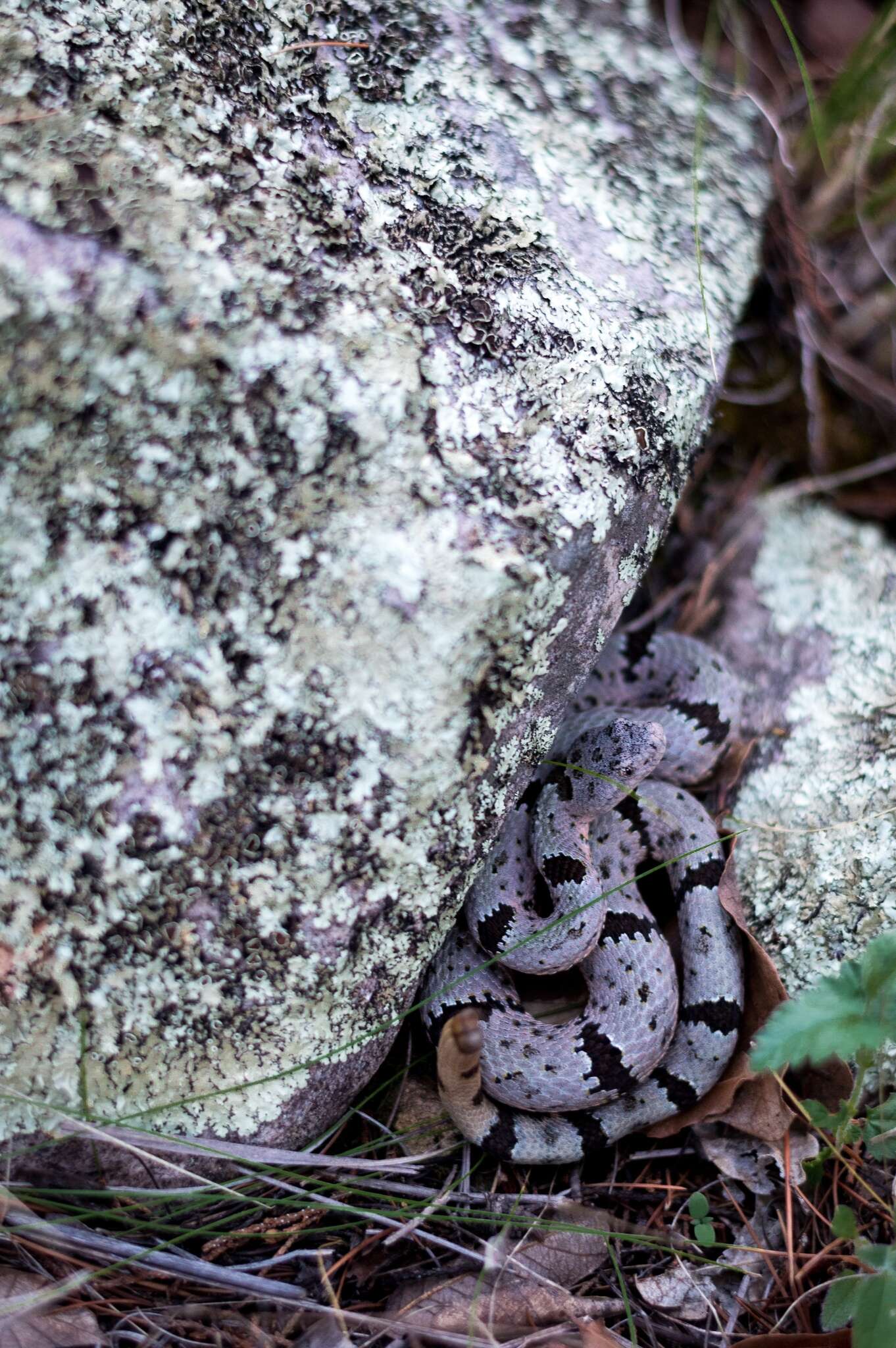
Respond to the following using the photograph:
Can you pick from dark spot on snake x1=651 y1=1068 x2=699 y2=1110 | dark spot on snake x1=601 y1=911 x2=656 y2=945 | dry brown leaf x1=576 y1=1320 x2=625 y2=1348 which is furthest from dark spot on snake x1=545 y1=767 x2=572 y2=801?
dry brown leaf x1=576 y1=1320 x2=625 y2=1348

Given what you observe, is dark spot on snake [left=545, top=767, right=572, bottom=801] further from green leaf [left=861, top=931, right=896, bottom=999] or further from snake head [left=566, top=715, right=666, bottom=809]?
green leaf [left=861, top=931, right=896, bottom=999]

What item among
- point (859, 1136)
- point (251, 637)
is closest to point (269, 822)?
point (251, 637)

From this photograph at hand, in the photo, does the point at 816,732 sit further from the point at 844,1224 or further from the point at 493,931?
the point at 844,1224

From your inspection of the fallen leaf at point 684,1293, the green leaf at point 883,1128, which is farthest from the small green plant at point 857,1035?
the fallen leaf at point 684,1293

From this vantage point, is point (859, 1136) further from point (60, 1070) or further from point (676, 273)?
point (676, 273)

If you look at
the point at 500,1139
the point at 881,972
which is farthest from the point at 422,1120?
the point at 881,972

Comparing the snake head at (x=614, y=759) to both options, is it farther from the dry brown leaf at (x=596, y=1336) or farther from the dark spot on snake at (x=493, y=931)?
the dry brown leaf at (x=596, y=1336)
